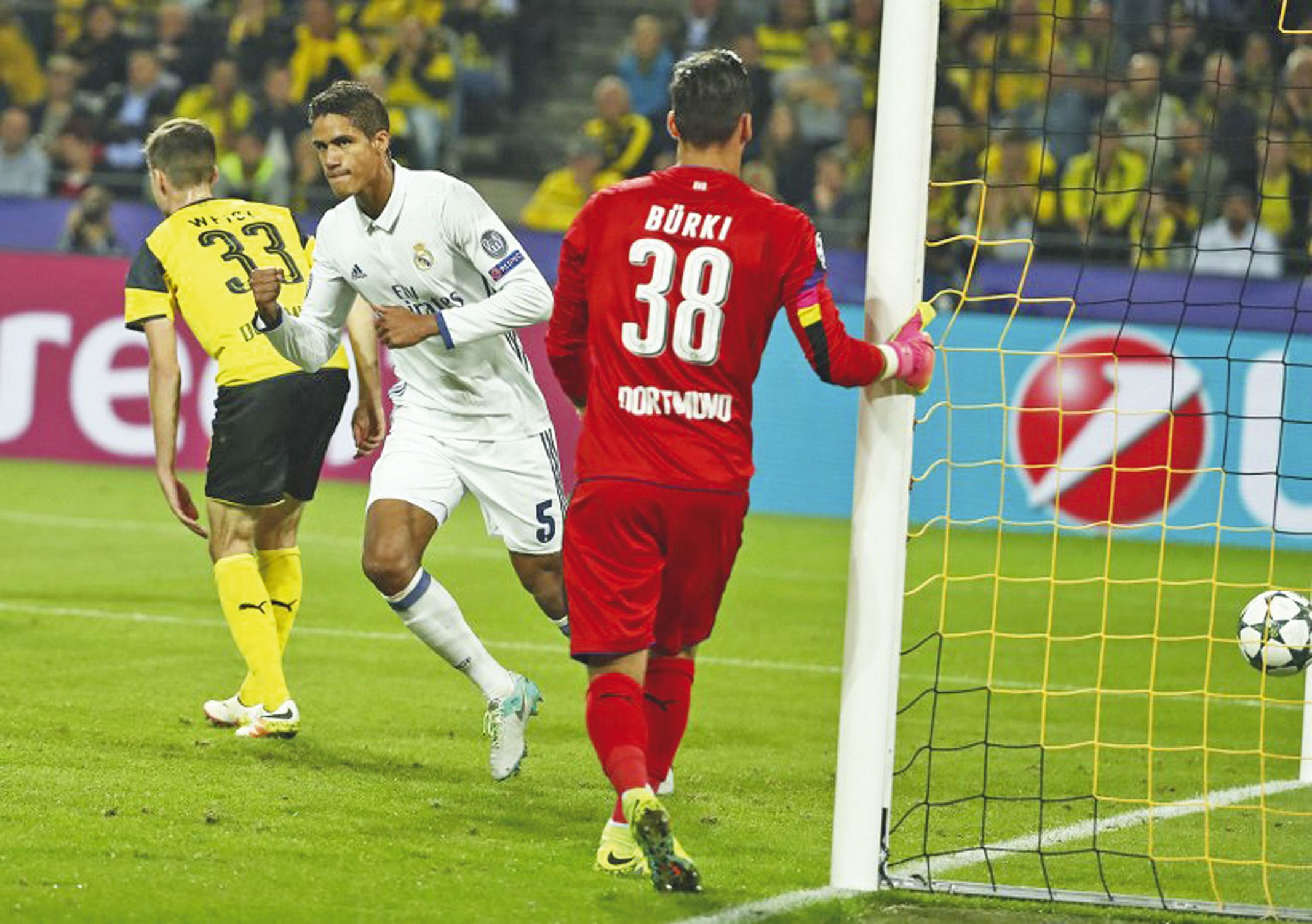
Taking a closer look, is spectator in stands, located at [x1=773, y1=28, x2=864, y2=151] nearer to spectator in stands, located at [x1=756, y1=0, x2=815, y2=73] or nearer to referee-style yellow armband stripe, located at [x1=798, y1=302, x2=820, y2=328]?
spectator in stands, located at [x1=756, y1=0, x2=815, y2=73]

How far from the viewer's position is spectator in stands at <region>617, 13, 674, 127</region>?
18078 millimetres

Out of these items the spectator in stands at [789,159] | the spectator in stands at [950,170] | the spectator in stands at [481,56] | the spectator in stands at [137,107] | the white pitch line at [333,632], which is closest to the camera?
the white pitch line at [333,632]

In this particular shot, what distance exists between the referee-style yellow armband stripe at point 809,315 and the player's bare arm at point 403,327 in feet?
3.39

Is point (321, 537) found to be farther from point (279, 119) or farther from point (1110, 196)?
point (1110, 196)

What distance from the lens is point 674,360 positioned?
193 inches

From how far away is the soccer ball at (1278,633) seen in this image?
6.32 m

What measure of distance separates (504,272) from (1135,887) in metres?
2.43

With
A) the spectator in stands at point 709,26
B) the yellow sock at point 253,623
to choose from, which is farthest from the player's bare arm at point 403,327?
the spectator in stands at point 709,26

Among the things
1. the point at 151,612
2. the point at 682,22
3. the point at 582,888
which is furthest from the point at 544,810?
the point at 682,22

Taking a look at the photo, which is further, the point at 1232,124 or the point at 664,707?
the point at 1232,124

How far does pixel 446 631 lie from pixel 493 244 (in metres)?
1.26

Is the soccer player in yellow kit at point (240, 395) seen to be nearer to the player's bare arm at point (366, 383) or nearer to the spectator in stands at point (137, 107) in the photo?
the player's bare arm at point (366, 383)

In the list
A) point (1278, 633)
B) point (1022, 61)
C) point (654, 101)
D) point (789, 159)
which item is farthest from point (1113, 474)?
point (654, 101)

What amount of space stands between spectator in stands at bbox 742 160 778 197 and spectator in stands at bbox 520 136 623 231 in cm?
120
